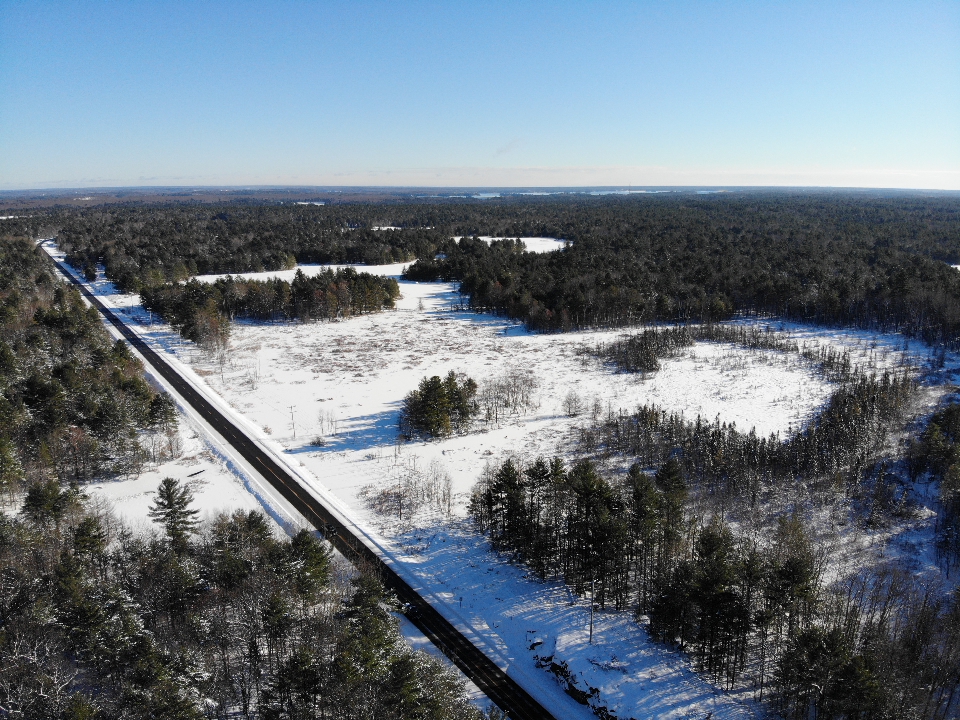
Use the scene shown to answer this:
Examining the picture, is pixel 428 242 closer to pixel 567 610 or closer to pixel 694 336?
pixel 694 336

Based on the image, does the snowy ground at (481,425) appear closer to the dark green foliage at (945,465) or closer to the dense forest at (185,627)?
the dense forest at (185,627)

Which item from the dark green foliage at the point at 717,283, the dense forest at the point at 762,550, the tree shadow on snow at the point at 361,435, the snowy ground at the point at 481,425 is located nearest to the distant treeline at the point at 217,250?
the snowy ground at the point at 481,425

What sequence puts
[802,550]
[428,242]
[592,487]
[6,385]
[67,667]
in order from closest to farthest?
[67,667]
[802,550]
[592,487]
[6,385]
[428,242]

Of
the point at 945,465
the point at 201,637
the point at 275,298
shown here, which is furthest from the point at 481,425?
the point at 275,298

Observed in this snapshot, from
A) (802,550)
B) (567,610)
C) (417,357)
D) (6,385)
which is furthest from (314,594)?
(417,357)

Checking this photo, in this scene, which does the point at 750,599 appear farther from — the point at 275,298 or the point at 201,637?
the point at 275,298

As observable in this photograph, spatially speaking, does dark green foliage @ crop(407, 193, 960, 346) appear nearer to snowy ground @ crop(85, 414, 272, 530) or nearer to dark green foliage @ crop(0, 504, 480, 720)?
snowy ground @ crop(85, 414, 272, 530)

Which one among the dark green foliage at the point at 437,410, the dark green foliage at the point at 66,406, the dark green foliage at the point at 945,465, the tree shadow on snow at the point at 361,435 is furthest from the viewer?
the dark green foliage at the point at 437,410
